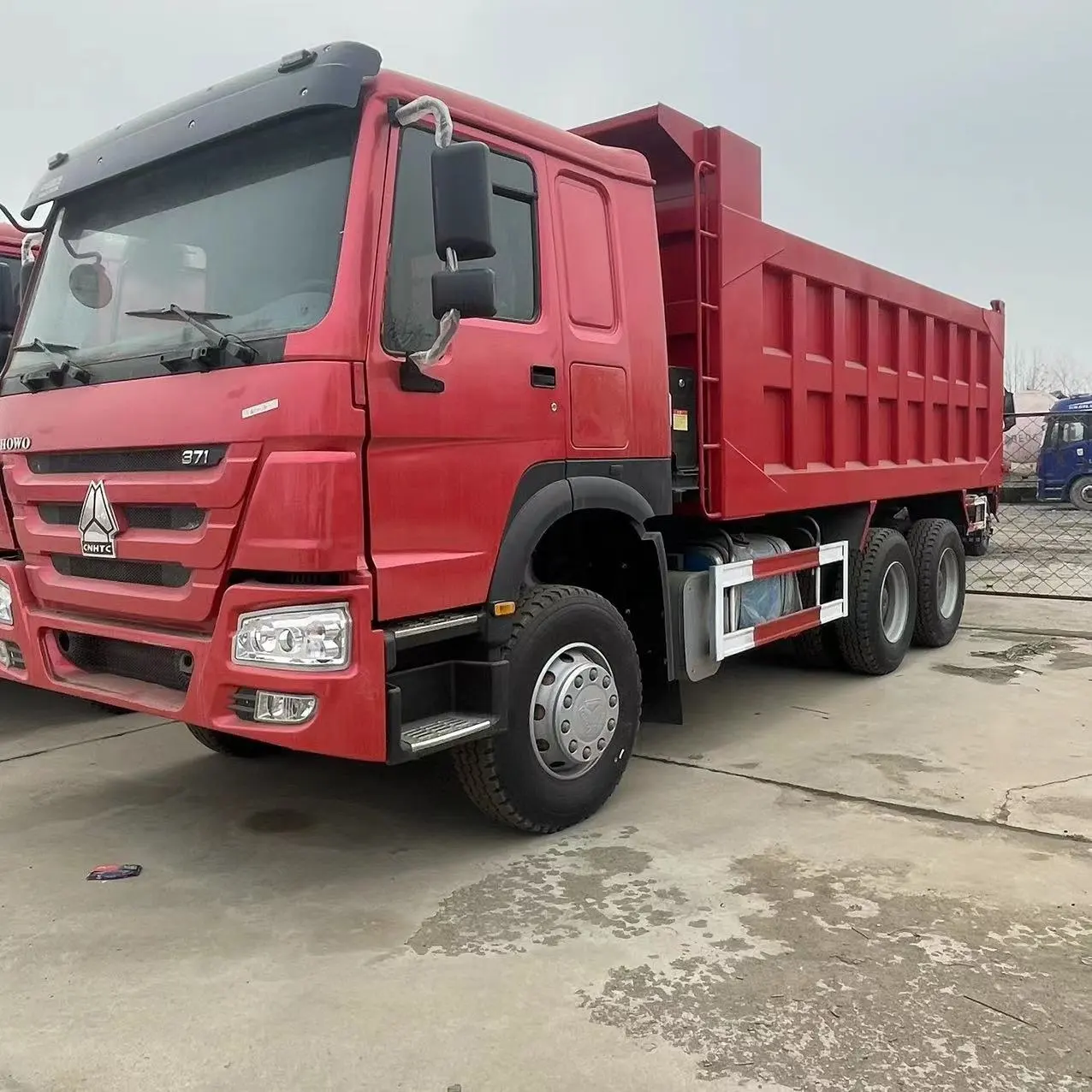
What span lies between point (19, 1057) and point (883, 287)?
19.6 feet

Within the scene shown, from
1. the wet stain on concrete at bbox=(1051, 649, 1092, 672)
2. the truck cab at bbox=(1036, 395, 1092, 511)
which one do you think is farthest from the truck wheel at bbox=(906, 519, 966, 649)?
the truck cab at bbox=(1036, 395, 1092, 511)

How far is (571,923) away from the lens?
3295mm

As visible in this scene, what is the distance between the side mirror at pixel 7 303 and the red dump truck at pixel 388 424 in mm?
271

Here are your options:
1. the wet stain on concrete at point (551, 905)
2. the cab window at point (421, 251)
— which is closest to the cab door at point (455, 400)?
the cab window at point (421, 251)

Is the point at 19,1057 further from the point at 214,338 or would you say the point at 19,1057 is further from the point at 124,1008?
the point at 214,338

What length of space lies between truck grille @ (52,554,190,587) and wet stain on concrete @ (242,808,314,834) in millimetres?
1250

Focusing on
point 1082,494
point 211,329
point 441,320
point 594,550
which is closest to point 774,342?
point 594,550

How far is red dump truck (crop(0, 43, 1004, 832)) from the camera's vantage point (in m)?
3.15

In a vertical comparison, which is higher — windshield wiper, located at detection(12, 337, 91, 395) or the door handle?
windshield wiper, located at detection(12, 337, 91, 395)

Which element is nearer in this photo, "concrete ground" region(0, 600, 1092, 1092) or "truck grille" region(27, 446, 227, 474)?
"concrete ground" region(0, 600, 1092, 1092)

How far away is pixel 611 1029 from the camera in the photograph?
2678 millimetres

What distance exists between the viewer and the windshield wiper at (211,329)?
10.4 ft

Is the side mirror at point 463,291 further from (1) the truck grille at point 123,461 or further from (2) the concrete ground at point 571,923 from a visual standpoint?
(2) the concrete ground at point 571,923

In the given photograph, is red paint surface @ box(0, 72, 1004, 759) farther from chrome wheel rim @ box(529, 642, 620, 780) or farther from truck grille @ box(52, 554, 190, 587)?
chrome wheel rim @ box(529, 642, 620, 780)
